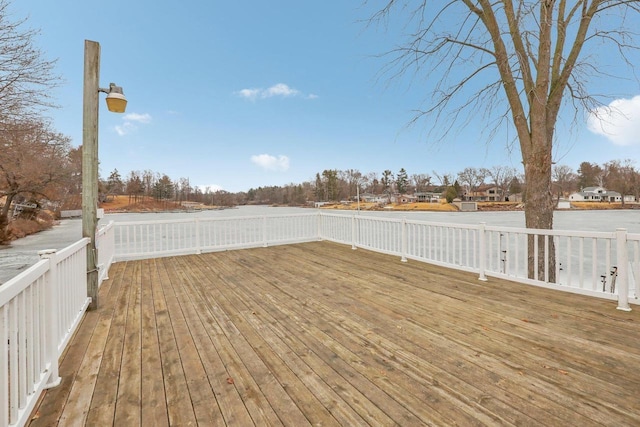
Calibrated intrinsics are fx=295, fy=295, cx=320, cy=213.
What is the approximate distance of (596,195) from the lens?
2277 inches

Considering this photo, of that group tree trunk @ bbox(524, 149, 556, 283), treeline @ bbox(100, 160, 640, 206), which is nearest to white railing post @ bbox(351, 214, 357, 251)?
tree trunk @ bbox(524, 149, 556, 283)

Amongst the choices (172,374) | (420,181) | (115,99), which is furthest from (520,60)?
(420,181)

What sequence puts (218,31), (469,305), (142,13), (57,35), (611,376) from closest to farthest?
(611,376), (469,305), (57,35), (142,13), (218,31)

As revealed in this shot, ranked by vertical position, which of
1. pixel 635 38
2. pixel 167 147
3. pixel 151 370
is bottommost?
pixel 151 370

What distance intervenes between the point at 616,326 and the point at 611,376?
97cm

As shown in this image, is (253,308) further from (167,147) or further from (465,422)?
(167,147)

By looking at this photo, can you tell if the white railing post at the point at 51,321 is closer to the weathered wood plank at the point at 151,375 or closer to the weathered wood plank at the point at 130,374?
the weathered wood plank at the point at 130,374

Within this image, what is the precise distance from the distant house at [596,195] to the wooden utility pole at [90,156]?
256 feet

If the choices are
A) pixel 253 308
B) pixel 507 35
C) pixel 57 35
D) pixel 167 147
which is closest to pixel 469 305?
pixel 253 308

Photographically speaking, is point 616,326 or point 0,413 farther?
point 616,326

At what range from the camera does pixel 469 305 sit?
2.98 m

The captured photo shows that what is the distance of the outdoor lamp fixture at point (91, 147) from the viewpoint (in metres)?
3.01

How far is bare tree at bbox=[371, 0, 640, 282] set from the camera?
4824 mm

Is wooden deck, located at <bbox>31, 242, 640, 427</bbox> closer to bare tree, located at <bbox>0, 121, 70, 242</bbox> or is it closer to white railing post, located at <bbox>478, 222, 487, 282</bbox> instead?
white railing post, located at <bbox>478, 222, 487, 282</bbox>
